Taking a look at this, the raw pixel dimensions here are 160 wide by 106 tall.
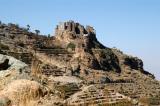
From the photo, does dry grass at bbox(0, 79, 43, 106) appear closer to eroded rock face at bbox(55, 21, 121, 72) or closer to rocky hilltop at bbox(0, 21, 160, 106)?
rocky hilltop at bbox(0, 21, 160, 106)

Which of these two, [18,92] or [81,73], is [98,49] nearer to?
[81,73]

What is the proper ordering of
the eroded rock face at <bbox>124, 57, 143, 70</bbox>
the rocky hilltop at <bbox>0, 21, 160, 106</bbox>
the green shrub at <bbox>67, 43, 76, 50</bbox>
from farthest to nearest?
the eroded rock face at <bbox>124, 57, 143, 70</bbox>
the green shrub at <bbox>67, 43, 76, 50</bbox>
the rocky hilltop at <bbox>0, 21, 160, 106</bbox>

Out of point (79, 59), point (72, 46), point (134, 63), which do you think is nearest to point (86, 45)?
point (72, 46)

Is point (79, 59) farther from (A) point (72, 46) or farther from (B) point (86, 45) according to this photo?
(B) point (86, 45)

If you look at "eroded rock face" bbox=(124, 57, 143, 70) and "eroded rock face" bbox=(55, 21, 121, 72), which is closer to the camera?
"eroded rock face" bbox=(55, 21, 121, 72)

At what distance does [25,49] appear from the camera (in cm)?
5959

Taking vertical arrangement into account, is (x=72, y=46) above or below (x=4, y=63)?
above

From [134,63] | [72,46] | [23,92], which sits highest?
[72,46]

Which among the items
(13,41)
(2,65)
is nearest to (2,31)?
(13,41)

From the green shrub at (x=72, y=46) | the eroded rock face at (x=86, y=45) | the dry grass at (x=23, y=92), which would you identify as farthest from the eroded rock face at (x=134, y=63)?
the dry grass at (x=23, y=92)

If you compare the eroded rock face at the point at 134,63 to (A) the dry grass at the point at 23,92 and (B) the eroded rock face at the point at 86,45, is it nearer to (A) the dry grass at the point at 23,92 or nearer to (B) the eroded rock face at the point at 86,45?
(B) the eroded rock face at the point at 86,45

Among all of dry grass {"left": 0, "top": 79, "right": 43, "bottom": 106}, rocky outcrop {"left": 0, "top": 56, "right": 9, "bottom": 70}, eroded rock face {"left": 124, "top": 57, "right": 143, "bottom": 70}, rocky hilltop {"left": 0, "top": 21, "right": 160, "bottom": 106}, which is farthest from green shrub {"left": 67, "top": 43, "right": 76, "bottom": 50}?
dry grass {"left": 0, "top": 79, "right": 43, "bottom": 106}

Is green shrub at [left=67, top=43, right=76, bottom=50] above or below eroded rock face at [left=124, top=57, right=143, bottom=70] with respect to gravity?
above

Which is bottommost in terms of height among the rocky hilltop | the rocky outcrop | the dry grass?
the dry grass
